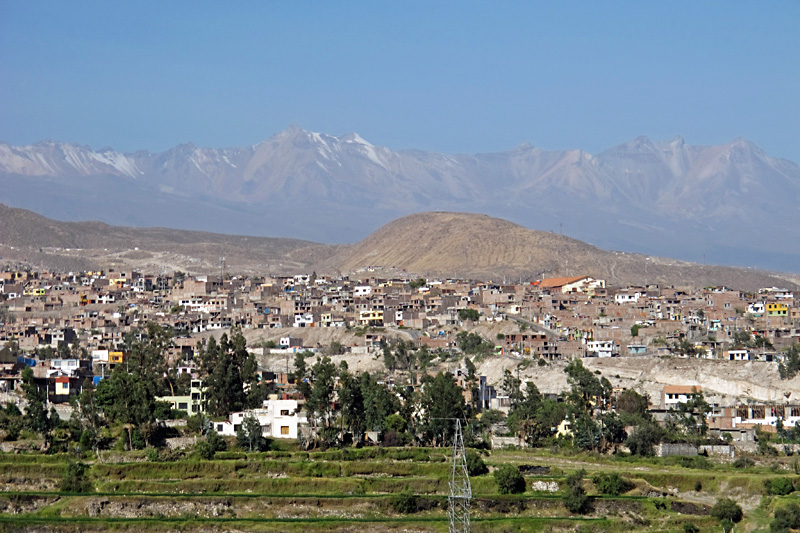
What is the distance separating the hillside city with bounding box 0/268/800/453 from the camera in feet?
195

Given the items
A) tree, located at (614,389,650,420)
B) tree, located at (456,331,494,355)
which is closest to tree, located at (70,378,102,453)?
tree, located at (614,389,650,420)

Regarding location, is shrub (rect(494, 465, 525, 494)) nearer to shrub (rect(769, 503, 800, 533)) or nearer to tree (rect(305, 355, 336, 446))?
shrub (rect(769, 503, 800, 533))

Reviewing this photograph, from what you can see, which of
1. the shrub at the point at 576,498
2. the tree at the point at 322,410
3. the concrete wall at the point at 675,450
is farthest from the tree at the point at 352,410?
the concrete wall at the point at 675,450

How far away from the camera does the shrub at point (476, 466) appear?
5191 cm

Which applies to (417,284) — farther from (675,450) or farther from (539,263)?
(675,450)

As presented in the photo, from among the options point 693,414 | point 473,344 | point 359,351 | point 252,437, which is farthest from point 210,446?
point 473,344

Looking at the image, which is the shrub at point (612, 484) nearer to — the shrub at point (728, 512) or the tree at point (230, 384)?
the shrub at point (728, 512)

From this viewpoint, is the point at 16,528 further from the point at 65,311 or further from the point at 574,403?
the point at 65,311

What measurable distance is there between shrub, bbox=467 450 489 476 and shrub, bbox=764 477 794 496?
957 cm

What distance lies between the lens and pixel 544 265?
585ft

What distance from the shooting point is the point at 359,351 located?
3378 inches

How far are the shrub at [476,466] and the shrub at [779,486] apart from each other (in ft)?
31.4

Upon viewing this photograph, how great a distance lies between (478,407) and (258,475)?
16696 millimetres

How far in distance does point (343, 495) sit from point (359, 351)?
3629 centimetres
